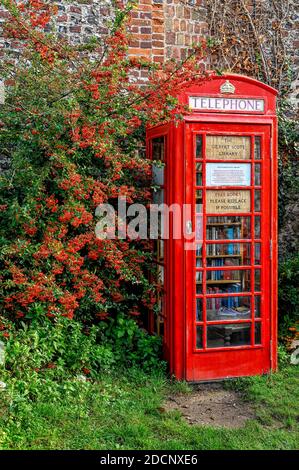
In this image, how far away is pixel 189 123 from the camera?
18.3 feet

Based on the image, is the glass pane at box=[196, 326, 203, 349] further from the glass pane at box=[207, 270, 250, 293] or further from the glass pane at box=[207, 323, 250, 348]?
the glass pane at box=[207, 270, 250, 293]

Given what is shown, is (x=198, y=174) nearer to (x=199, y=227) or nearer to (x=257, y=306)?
(x=199, y=227)

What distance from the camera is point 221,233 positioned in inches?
229

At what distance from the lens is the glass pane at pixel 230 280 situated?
5809 mm

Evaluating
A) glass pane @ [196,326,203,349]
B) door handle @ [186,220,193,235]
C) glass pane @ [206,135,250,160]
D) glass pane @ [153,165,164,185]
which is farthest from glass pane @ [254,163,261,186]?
glass pane @ [196,326,203,349]

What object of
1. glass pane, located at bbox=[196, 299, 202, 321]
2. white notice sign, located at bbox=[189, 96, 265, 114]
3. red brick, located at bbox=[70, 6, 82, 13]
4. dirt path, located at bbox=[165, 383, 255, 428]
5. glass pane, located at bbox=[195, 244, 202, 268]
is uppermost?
red brick, located at bbox=[70, 6, 82, 13]

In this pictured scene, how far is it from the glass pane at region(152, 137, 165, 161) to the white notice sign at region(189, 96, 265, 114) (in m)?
0.58

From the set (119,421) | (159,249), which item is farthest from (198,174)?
(119,421)

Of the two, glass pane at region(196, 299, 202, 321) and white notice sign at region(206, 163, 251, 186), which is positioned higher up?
white notice sign at region(206, 163, 251, 186)

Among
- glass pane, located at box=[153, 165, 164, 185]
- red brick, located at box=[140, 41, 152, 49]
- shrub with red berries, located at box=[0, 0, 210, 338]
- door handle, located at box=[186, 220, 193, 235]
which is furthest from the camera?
red brick, located at box=[140, 41, 152, 49]

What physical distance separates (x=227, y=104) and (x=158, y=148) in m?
0.89

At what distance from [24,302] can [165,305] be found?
147 cm

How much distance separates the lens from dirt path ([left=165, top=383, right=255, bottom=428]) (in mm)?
4879
